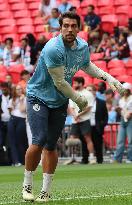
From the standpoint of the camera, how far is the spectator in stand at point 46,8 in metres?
29.7

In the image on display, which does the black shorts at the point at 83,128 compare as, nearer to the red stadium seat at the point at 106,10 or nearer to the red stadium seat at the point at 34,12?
the red stadium seat at the point at 106,10

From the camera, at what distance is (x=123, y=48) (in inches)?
1001

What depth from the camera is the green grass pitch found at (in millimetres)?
9586

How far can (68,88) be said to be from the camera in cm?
964

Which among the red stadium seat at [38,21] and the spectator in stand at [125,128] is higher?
the red stadium seat at [38,21]

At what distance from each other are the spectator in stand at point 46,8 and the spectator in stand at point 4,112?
7.99 metres

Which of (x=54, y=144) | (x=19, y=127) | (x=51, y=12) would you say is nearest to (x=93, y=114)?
(x=19, y=127)

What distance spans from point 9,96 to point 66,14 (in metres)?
12.5

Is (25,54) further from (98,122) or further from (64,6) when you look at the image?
(98,122)

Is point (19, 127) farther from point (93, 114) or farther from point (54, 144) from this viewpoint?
point (54, 144)

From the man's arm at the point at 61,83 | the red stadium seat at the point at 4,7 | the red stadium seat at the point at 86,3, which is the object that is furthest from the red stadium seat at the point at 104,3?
the man's arm at the point at 61,83

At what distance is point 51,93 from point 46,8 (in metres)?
20.4

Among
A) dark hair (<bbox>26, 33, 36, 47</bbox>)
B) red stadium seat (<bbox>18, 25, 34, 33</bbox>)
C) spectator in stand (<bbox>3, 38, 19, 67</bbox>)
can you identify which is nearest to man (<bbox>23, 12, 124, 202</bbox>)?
dark hair (<bbox>26, 33, 36, 47</bbox>)

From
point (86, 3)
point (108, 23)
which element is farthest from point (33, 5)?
point (108, 23)
